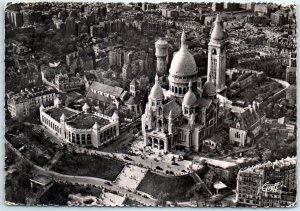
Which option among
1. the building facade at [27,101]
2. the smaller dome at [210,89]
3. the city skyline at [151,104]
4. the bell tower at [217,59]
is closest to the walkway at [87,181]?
the city skyline at [151,104]

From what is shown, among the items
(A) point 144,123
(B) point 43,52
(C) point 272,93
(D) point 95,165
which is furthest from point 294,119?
(B) point 43,52

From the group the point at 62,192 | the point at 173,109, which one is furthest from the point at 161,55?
the point at 62,192

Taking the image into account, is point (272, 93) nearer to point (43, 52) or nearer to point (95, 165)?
point (95, 165)

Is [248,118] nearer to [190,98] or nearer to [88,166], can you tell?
[190,98]

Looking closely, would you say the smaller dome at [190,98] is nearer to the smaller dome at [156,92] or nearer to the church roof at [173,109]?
the church roof at [173,109]

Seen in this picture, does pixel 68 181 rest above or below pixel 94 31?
below

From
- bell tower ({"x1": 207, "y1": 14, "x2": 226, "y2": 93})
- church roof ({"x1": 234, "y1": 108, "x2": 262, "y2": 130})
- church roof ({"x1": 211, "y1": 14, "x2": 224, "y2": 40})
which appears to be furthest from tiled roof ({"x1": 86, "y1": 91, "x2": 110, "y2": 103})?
church roof ({"x1": 234, "y1": 108, "x2": 262, "y2": 130})
